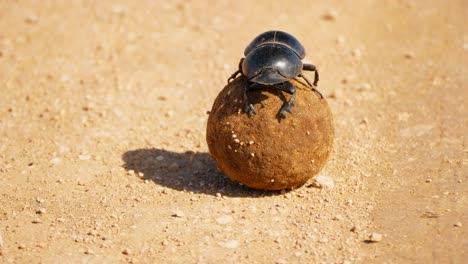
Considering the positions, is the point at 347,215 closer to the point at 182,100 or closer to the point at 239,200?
the point at 239,200

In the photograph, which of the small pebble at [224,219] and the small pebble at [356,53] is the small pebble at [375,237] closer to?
the small pebble at [224,219]

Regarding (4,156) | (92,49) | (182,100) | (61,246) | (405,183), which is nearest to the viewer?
(61,246)

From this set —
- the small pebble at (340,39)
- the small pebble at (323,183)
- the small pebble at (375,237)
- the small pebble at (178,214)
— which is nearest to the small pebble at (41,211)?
the small pebble at (178,214)

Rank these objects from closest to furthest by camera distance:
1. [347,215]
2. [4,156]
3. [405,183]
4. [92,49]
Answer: [347,215], [405,183], [4,156], [92,49]

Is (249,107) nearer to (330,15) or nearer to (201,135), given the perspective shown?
(201,135)

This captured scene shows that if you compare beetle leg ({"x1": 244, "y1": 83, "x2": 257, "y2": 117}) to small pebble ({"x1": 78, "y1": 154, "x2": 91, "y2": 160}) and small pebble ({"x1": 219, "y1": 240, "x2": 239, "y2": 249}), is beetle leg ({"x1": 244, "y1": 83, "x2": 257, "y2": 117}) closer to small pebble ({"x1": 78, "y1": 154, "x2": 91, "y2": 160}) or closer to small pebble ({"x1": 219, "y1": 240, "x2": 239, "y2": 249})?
small pebble ({"x1": 219, "y1": 240, "x2": 239, "y2": 249})

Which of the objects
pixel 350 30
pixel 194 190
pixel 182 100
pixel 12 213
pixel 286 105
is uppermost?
pixel 350 30

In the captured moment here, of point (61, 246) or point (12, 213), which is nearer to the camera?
point (61, 246)

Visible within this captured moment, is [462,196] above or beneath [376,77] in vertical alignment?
beneath

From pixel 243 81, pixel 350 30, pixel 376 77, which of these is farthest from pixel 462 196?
pixel 350 30
